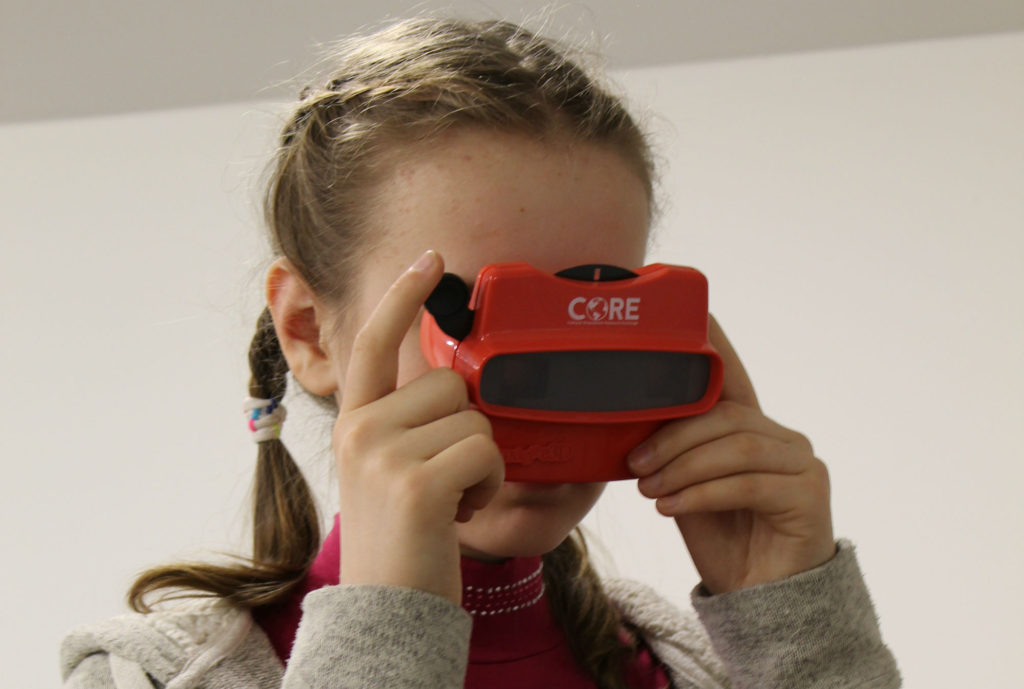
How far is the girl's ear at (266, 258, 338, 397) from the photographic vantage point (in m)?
0.88

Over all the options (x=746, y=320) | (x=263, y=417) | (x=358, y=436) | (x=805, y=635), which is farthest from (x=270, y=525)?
(x=746, y=320)

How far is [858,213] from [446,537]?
1.07 m

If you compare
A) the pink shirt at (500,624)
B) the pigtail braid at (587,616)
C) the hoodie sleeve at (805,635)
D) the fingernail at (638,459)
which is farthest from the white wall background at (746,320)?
the fingernail at (638,459)

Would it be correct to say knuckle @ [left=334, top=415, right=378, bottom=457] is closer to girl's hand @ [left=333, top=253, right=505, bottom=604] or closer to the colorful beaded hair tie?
girl's hand @ [left=333, top=253, right=505, bottom=604]

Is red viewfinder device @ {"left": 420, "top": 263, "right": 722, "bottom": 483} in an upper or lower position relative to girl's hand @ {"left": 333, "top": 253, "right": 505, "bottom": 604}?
upper

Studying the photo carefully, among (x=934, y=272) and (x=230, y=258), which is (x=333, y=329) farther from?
(x=934, y=272)

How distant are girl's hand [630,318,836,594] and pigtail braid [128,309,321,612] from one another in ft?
1.12

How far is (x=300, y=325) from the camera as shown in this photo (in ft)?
2.92

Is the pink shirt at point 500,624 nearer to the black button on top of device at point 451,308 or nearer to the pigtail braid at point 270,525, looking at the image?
the pigtail braid at point 270,525

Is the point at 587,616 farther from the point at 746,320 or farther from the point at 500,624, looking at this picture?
the point at 746,320

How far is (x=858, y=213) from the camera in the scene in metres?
1.56

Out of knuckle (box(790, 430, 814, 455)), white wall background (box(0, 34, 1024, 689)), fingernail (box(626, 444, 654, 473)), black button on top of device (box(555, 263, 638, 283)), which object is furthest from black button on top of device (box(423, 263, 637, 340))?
white wall background (box(0, 34, 1024, 689))

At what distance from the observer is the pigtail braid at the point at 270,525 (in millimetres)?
944

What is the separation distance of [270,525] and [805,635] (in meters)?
0.47
